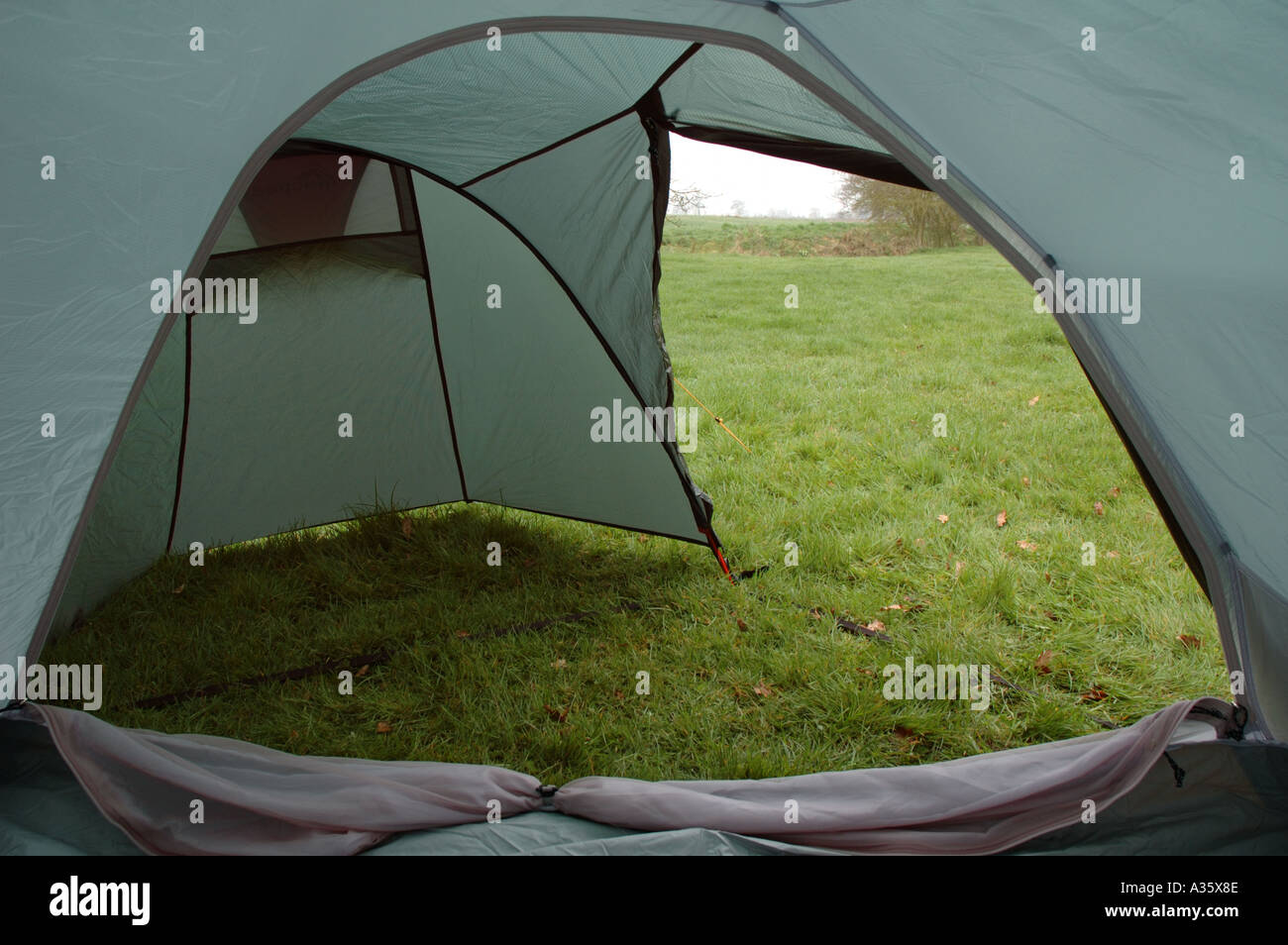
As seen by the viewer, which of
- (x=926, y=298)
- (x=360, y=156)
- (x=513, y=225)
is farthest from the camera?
(x=926, y=298)

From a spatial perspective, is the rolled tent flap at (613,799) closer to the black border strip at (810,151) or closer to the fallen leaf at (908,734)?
the fallen leaf at (908,734)

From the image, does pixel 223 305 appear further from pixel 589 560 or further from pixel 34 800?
pixel 34 800

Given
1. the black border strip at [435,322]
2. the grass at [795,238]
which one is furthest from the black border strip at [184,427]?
the grass at [795,238]

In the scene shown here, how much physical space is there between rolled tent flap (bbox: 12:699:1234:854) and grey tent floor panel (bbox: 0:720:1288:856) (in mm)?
37

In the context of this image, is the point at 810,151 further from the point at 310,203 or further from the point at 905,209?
the point at 905,209

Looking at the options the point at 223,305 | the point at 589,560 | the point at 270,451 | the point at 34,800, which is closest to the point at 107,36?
the point at 34,800

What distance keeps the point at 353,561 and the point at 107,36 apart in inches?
79.1

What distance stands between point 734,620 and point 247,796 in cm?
157

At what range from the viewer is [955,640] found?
276 cm

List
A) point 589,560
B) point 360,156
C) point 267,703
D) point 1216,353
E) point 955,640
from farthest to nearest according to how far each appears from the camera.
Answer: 1. point 589,560
2. point 360,156
3. point 955,640
4. point 267,703
5. point 1216,353

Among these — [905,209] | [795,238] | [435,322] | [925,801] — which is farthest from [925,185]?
[795,238]

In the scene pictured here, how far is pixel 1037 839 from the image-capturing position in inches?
67.8

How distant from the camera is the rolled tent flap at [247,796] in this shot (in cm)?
168

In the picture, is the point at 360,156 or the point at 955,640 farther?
the point at 360,156
